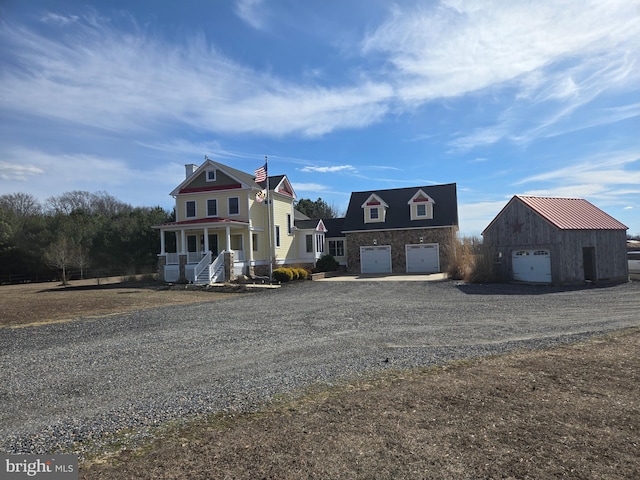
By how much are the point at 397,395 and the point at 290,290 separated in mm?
17531

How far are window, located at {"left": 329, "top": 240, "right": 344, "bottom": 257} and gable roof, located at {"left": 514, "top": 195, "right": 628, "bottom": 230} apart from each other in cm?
Answer: 1663

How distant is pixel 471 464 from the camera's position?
3875 millimetres

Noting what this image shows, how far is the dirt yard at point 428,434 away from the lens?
3832 millimetres

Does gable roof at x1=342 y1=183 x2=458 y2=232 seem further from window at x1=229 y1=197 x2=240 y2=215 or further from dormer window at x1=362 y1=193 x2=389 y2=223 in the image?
window at x1=229 y1=197 x2=240 y2=215

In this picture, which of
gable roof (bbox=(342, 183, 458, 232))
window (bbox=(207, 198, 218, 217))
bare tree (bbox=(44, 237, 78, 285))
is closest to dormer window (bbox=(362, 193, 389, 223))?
gable roof (bbox=(342, 183, 458, 232))

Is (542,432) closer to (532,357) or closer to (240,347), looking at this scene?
(532,357)

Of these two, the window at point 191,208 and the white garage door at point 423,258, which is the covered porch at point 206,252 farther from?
the white garage door at point 423,258

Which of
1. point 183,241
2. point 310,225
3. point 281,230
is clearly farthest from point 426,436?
point 310,225

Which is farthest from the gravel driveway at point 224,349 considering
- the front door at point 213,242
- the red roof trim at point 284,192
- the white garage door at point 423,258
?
the red roof trim at point 284,192

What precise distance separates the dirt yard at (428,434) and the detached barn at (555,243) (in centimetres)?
1796

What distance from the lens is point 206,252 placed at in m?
27.1

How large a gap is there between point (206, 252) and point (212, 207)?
5060 mm

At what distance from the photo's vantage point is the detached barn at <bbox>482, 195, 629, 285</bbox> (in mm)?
23031

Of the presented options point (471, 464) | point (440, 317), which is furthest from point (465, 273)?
point (471, 464)
